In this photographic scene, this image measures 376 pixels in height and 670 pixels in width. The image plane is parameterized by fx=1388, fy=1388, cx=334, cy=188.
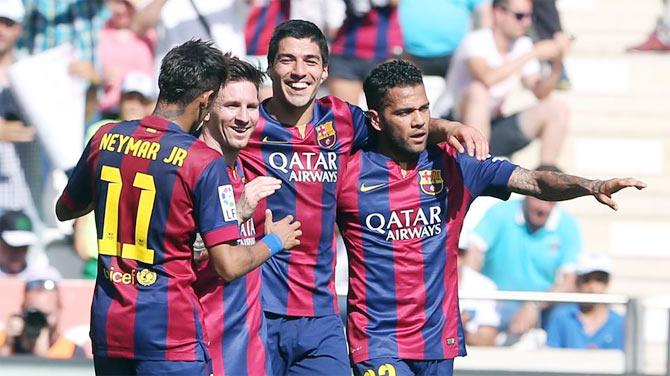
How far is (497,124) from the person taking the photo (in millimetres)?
9203

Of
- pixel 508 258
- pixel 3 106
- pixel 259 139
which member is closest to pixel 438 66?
pixel 508 258

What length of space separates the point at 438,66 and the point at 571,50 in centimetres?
152

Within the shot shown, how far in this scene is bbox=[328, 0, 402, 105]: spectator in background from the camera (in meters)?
8.94

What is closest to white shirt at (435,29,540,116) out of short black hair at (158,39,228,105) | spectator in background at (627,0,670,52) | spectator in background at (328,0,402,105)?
spectator in background at (328,0,402,105)

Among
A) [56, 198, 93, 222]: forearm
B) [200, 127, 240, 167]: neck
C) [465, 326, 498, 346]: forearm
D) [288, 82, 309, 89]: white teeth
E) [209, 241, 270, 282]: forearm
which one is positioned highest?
[288, 82, 309, 89]: white teeth

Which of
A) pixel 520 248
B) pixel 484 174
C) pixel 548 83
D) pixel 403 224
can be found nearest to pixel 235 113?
pixel 403 224

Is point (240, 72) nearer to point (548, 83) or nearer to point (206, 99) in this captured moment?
point (206, 99)

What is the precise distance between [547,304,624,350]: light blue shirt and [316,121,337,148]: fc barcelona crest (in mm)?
2579

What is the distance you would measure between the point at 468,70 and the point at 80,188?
4533 mm

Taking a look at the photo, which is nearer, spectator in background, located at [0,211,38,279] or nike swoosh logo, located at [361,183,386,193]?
nike swoosh logo, located at [361,183,386,193]

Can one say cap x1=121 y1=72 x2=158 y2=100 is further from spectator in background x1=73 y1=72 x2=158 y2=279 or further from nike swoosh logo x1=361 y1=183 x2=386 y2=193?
nike swoosh logo x1=361 y1=183 x2=386 y2=193

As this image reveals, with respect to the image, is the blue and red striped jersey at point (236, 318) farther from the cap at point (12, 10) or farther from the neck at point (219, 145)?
the cap at point (12, 10)

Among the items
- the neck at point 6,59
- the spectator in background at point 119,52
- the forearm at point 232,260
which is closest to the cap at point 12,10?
the neck at point 6,59

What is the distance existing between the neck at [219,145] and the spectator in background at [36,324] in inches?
108
